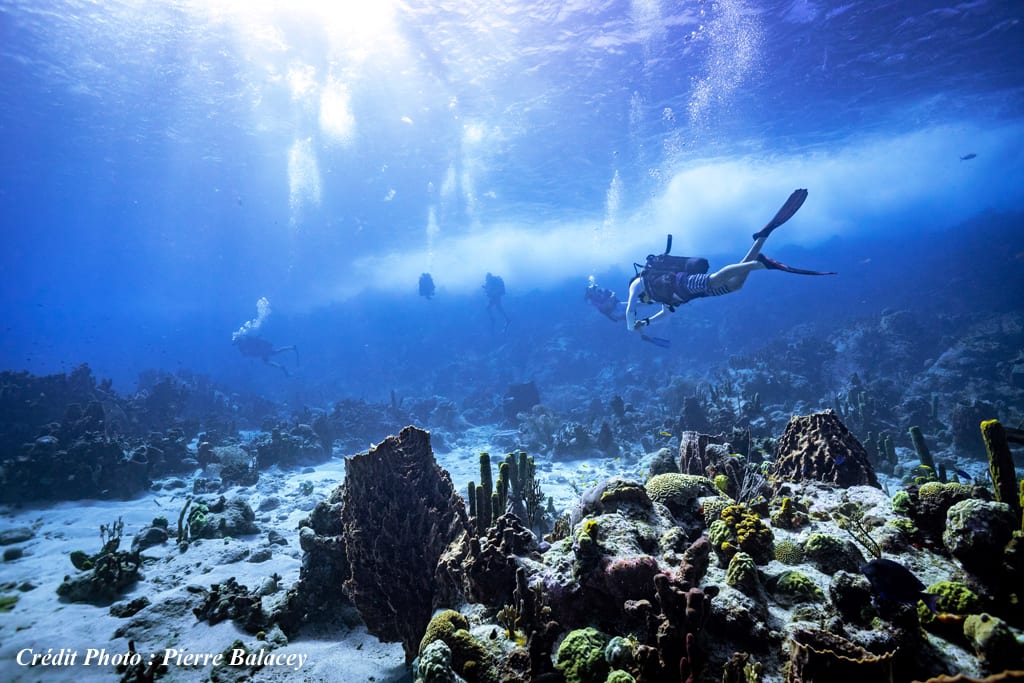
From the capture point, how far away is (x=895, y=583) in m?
2.67

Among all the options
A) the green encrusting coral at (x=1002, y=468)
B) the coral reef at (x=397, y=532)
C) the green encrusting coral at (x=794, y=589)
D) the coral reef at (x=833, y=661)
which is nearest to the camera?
the coral reef at (x=833, y=661)

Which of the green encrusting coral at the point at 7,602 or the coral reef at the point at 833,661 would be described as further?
the green encrusting coral at the point at 7,602

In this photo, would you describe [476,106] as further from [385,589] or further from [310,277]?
[310,277]

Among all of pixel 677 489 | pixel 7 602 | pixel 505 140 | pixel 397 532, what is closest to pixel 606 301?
pixel 505 140

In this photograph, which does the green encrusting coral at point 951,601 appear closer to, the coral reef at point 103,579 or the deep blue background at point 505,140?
the coral reef at point 103,579

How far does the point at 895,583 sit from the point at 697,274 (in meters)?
5.38

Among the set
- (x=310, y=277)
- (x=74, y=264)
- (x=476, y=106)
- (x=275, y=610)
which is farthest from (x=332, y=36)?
(x=74, y=264)

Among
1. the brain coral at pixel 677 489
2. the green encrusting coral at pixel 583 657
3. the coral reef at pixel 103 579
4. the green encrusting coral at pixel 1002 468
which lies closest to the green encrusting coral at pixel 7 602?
the coral reef at pixel 103 579

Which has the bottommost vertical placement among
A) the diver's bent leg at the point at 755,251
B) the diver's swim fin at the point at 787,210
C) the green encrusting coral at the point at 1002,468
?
the green encrusting coral at the point at 1002,468

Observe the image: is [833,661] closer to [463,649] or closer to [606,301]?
[463,649]

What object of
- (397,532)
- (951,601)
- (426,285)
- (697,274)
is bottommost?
(951,601)

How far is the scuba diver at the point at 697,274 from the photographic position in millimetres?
6039

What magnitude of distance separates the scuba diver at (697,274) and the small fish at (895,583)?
376cm

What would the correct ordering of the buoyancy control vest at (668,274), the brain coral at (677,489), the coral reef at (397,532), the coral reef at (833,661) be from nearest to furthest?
the coral reef at (833,661) < the brain coral at (677,489) < the coral reef at (397,532) < the buoyancy control vest at (668,274)
